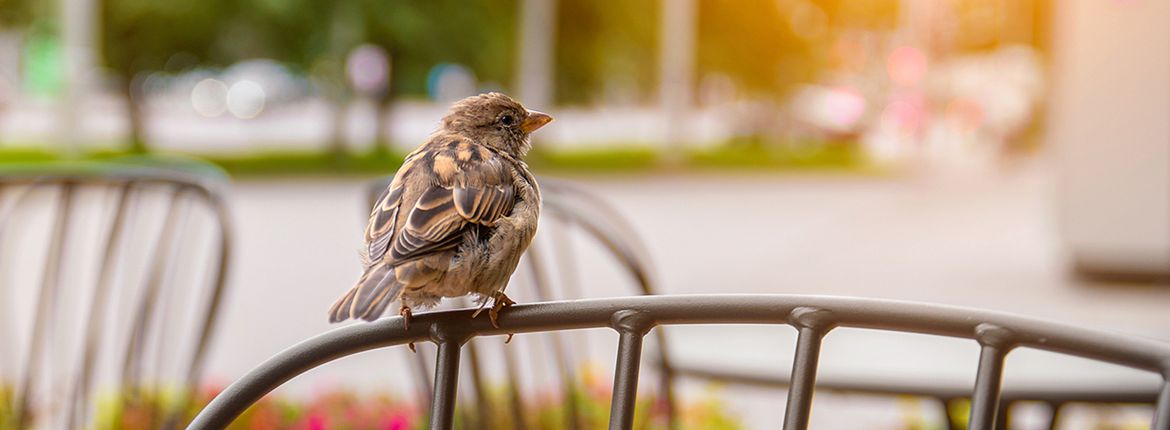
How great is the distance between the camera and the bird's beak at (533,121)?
71.0 inches

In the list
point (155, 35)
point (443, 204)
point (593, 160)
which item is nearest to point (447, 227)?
point (443, 204)

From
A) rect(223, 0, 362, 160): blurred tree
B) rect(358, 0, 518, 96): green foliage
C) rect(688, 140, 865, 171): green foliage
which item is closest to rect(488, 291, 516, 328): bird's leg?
rect(223, 0, 362, 160): blurred tree

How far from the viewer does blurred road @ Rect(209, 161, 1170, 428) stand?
131 inches

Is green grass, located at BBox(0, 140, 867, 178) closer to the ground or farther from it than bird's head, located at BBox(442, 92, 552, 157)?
farther from it

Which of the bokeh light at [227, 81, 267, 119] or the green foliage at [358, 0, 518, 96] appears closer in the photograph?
the green foliage at [358, 0, 518, 96]

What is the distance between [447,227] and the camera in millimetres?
1547

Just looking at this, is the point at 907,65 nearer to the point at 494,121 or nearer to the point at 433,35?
the point at 433,35

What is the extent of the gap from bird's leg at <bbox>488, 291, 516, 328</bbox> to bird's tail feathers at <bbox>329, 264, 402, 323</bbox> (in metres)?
0.11

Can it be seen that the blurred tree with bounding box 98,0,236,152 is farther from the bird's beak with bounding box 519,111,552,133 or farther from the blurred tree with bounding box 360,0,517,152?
the bird's beak with bounding box 519,111,552,133

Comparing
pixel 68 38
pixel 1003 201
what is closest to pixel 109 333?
pixel 68 38

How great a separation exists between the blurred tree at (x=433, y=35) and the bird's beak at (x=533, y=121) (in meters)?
20.8

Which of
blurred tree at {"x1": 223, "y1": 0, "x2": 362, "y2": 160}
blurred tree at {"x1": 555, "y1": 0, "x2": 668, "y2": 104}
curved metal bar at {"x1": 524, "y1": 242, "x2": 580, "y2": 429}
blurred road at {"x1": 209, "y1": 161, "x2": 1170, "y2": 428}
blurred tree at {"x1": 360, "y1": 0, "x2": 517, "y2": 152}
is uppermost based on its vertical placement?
blurred tree at {"x1": 555, "y1": 0, "x2": 668, "y2": 104}

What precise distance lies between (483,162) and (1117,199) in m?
8.52

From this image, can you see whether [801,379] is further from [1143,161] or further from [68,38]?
[68,38]
